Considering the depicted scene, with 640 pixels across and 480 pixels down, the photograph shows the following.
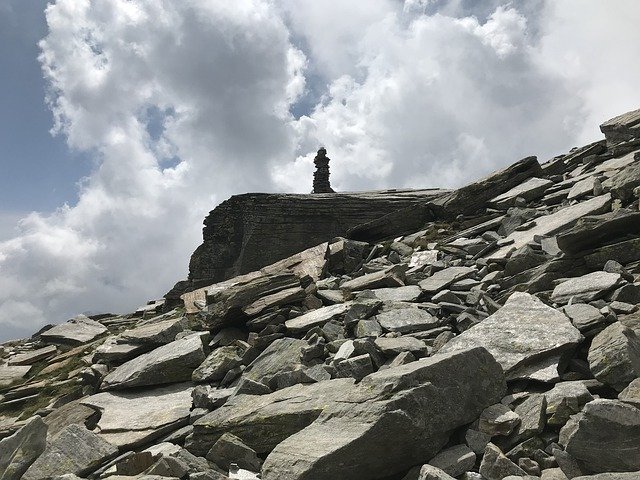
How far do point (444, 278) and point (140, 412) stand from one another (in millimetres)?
8181

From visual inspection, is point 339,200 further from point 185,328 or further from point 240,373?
point 240,373

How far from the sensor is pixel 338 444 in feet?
17.3

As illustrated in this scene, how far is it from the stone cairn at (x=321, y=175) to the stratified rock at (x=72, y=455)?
3301cm

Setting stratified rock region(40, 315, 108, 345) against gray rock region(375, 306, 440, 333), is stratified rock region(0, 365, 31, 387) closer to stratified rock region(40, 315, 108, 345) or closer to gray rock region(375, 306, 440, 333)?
stratified rock region(40, 315, 108, 345)

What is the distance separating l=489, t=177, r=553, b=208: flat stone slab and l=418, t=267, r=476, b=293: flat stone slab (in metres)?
7.57

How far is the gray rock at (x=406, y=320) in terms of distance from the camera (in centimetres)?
958

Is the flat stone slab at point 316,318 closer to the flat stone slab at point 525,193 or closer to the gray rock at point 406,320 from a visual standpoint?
the gray rock at point 406,320

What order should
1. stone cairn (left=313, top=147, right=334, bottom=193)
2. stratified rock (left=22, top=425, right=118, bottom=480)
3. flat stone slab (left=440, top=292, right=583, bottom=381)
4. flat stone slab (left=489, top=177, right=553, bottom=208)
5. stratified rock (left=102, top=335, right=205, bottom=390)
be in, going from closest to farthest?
flat stone slab (left=440, top=292, right=583, bottom=381) < stratified rock (left=22, top=425, right=118, bottom=480) < stratified rock (left=102, top=335, right=205, bottom=390) < flat stone slab (left=489, top=177, right=553, bottom=208) < stone cairn (left=313, top=147, right=334, bottom=193)

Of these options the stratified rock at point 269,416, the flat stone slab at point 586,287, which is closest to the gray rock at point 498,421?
the stratified rock at point 269,416

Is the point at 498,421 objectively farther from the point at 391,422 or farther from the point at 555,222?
the point at 555,222

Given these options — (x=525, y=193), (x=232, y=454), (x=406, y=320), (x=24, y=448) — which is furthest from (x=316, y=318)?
(x=525, y=193)

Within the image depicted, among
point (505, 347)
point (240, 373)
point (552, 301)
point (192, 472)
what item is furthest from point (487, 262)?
point (192, 472)

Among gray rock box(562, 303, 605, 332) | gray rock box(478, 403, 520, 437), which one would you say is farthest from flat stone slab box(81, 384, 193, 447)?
gray rock box(562, 303, 605, 332)

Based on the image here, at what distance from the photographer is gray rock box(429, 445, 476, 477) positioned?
5230 millimetres
